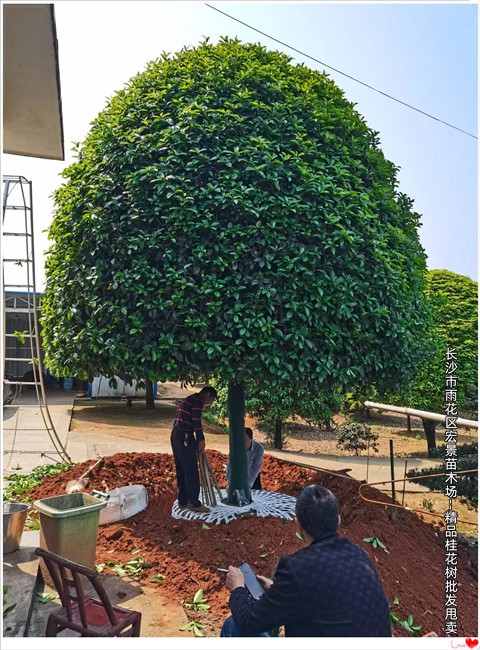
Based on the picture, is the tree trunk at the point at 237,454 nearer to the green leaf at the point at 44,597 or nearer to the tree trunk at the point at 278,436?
the green leaf at the point at 44,597

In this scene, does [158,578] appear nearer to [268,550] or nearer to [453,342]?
[268,550]

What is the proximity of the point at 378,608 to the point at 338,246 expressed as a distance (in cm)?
309

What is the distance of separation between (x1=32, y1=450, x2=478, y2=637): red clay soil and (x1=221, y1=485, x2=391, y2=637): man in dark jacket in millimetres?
1733

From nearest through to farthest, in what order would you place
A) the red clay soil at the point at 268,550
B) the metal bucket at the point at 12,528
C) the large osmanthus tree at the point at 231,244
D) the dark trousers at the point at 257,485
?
the red clay soil at the point at 268,550 < the large osmanthus tree at the point at 231,244 < the metal bucket at the point at 12,528 < the dark trousers at the point at 257,485

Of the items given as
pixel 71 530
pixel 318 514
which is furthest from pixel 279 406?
pixel 318 514

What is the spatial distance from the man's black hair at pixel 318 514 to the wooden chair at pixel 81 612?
52.6 inches

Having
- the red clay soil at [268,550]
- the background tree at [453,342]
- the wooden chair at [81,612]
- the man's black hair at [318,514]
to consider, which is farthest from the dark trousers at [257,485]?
the background tree at [453,342]

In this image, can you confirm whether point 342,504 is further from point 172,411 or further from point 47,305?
point 172,411

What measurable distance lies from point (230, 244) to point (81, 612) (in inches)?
120

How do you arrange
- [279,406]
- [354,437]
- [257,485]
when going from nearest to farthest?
[257,485] < [279,406] < [354,437]

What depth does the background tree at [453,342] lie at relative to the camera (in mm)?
11938

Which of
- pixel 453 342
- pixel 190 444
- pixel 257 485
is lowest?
pixel 257 485

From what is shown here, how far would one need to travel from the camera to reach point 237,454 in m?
5.93

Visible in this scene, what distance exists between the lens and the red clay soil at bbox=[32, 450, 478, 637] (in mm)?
4395
